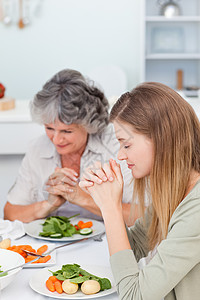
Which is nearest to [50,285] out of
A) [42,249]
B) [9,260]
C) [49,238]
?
[9,260]

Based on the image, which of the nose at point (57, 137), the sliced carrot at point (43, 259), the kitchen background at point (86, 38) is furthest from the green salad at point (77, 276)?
the kitchen background at point (86, 38)

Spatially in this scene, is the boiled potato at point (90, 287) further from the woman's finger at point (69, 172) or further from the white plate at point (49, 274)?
the woman's finger at point (69, 172)

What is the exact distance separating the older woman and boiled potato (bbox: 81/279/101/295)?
0.59 m

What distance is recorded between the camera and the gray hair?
1.81 m

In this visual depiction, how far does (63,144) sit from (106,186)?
72 cm

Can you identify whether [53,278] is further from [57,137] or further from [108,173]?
[57,137]

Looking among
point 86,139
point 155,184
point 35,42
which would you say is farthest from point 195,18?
point 155,184

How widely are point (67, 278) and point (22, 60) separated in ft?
13.2

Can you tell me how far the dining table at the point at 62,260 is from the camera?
1.10 metres

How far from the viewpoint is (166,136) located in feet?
3.54

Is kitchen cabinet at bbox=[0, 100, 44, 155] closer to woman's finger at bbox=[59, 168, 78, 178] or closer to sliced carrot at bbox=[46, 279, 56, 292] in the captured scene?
woman's finger at bbox=[59, 168, 78, 178]

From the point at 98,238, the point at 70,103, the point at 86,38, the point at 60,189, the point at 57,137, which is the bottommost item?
the point at 98,238

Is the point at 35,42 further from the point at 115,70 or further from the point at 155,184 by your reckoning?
the point at 155,184

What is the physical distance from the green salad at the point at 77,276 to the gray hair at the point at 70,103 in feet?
2.51
